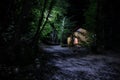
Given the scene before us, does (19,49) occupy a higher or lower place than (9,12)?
lower

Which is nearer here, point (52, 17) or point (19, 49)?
point (19, 49)

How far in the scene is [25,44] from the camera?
13.8m

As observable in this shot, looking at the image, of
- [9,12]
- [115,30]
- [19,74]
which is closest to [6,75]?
[19,74]

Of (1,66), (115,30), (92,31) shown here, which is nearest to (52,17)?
(92,31)

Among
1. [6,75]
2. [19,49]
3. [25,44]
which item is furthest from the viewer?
[25,44]

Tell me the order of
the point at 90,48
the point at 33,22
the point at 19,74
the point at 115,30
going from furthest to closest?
the point at 115,30
the point at 90,48
the point at 33,22
the point at 19,74

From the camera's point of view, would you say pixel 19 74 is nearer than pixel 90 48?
Yes

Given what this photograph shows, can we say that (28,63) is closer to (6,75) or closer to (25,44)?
(25,44)

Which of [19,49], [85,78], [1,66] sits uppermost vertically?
[19,49]

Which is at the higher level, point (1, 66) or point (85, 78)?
point (1, 66)

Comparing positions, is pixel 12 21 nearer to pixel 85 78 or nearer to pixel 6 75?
pixel 6 75

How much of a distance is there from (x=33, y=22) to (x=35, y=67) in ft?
15.7

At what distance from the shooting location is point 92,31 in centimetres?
2239

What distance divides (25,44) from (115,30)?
52.6 feet
